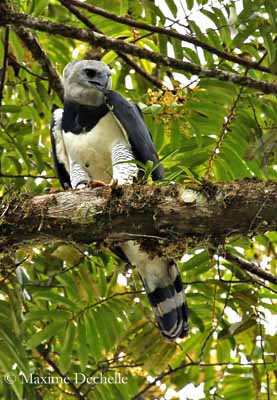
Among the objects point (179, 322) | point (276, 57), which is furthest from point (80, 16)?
point (179, 322)

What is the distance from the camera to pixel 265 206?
8.94 feet

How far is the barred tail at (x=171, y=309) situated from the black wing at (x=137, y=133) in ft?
2.04

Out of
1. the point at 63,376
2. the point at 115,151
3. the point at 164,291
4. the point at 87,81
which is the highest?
the point at 87,81

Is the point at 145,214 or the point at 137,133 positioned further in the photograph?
the point at 137,133

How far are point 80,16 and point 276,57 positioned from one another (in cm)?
111

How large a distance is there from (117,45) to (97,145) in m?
0.60

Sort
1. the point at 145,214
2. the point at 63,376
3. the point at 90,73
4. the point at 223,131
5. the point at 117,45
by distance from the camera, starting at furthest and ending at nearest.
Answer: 1. the point at 90,73
2. the point at 63,376
3. the point at 223,131
4. the point at 117,45
5. the point at 145,214

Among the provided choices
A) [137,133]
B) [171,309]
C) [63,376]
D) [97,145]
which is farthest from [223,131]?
[63,376]

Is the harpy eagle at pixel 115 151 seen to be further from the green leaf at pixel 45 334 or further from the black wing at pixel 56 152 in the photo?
the green leaf at pixel 45 334

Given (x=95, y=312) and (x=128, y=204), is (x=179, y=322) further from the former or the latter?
(x=128, y=204)

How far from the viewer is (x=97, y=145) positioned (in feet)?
12.4

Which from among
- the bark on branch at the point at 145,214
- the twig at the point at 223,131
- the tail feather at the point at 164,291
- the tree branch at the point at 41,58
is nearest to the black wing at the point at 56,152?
the tree branch at the point at 41,58

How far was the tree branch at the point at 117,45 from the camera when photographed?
10.7ft

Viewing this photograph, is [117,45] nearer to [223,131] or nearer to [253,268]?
[223,131]
